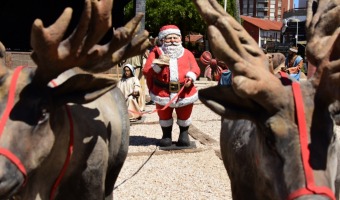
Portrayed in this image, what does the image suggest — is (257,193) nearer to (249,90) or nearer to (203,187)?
(249,90)

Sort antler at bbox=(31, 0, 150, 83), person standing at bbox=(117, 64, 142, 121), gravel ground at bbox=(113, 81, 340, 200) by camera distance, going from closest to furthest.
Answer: antler at bbox=(31, 0, 150, 83), gravel ground at bbox=(113, 81, 340, 200), person standing at bbox=(117, 64, 142, 121)

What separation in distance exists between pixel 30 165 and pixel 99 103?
0.90m

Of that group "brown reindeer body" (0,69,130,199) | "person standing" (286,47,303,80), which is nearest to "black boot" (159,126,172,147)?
"person standing" (286,47,303,80)

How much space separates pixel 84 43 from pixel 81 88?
0.28m

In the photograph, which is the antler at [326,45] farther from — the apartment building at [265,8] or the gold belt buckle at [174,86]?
the apartment building at [265,8]

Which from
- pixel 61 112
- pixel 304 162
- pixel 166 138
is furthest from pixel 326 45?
pixel 166 138

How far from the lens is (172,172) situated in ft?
20.2

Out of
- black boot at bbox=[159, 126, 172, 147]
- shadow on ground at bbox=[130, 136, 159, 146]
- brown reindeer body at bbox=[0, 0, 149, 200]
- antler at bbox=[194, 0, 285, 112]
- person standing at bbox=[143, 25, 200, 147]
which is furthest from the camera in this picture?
shadow on ground at bbox=[130, 136, 159, 146]

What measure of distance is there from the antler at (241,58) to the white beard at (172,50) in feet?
13.2

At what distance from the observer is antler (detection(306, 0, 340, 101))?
8.17 feet

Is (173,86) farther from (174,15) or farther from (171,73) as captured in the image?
(174,15)

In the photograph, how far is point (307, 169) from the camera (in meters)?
2.31

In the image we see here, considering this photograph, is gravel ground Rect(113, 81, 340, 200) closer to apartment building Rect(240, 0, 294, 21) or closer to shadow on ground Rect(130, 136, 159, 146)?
shadow on ground Rect(130, 136, 159, 146)

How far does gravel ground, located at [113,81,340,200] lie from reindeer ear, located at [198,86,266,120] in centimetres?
270
